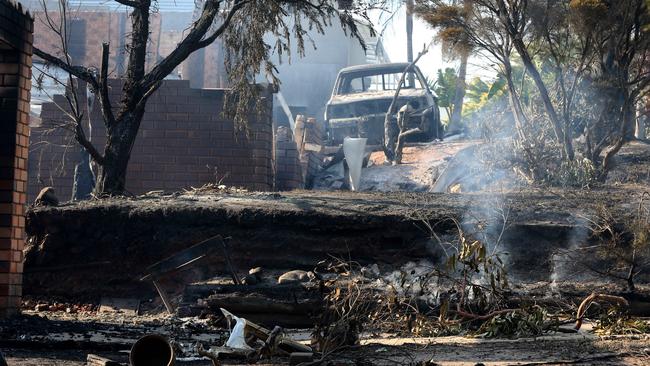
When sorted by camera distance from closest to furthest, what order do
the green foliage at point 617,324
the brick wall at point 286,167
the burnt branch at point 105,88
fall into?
the green foliage at point 617,324, the burnt branch at point 105,88, the brick wall at point 286,167

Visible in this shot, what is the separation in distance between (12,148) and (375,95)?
1311 centimetres

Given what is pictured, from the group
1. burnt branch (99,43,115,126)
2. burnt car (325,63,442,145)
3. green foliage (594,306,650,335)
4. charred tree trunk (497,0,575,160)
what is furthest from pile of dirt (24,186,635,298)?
burnt car (325,63,442,145)

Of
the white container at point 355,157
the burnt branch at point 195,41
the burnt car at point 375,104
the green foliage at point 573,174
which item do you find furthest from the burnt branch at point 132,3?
the burnt car at point 375,104

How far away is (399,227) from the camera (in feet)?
34.3

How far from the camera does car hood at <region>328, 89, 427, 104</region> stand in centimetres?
1950

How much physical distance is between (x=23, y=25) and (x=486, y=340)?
4536mm

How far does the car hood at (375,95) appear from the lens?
19.5 metres

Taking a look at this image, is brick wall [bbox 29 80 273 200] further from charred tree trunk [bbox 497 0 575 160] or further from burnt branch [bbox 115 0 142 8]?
charred tree trunk [bbox 497 0 575 160]

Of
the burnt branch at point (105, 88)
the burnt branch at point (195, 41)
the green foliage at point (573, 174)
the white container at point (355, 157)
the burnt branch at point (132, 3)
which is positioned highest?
the burnt branch at point (132, 3)

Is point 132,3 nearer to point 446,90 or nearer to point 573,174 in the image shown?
point 573,174

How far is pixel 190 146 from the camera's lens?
14.7 meters

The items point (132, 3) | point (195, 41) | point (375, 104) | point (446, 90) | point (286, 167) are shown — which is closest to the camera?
point (132, 3)

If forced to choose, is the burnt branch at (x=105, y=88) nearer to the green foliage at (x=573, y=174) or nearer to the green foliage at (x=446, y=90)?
the green foliage at (x=573, y=174)

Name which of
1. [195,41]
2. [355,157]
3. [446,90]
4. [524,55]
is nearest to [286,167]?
[355,157]
